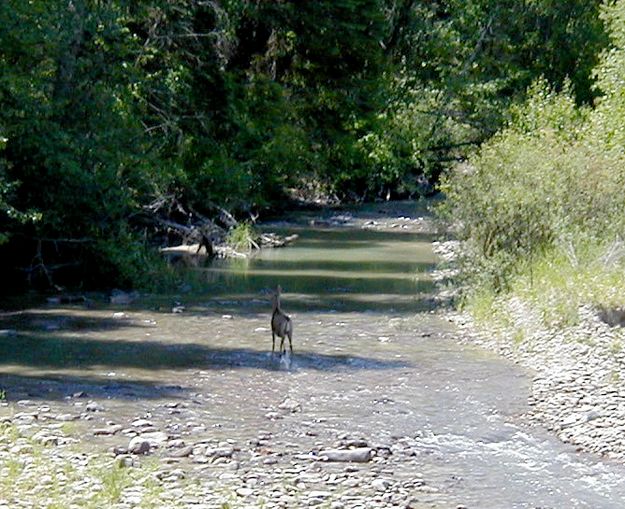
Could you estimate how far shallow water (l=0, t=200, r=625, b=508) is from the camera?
11266 millimetres

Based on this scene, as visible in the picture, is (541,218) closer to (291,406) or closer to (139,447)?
(291,406)

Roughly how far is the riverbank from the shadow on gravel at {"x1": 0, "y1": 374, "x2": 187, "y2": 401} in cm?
441

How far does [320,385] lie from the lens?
1520 cm

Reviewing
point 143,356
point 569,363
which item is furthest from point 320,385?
point 569,363

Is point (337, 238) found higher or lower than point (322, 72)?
lower

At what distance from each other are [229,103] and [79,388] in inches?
758

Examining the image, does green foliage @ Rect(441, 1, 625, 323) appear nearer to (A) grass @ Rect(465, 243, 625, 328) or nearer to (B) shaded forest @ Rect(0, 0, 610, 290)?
(A) grass @ Rect(465, 243, 625, 328)

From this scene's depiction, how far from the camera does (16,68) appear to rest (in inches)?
849

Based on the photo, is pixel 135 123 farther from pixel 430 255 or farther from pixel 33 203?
pixel 430 255

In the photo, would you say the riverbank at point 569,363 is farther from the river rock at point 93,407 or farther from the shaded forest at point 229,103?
the shaded forest at point 229,103

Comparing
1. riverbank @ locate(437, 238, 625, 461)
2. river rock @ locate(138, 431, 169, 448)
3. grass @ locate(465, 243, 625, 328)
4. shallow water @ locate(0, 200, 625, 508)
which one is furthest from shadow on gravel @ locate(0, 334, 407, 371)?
river rock @ locate(138, 431, 169, 448)

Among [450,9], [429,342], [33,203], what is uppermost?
[450,9]

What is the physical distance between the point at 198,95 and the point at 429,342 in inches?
618

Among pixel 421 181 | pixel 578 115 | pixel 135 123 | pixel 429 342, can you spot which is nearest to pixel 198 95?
pixel 135 123
